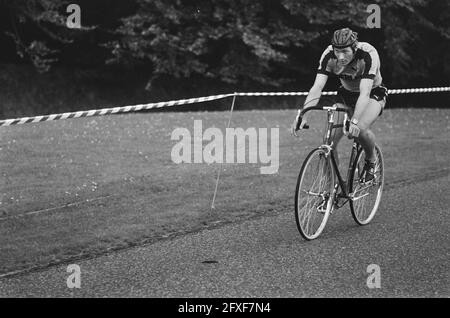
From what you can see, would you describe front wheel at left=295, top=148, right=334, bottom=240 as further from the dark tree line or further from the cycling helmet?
Result: the dark tree line

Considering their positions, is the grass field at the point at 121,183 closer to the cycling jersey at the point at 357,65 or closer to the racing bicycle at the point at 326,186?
the racing bicycle at the point at 326,186

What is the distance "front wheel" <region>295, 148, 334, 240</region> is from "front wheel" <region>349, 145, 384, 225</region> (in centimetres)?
43

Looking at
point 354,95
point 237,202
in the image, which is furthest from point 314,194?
point 237,202

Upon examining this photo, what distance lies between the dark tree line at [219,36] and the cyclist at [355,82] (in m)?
19.6

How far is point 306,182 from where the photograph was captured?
708 centimetres

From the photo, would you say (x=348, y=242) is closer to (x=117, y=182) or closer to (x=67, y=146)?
(x=117, y=182)

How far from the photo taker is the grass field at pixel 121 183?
767 cm

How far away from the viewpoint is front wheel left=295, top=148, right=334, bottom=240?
706 centimetres

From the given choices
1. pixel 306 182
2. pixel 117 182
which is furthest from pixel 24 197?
pixel 306 182

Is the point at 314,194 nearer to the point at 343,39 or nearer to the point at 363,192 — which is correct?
the point at 363,192

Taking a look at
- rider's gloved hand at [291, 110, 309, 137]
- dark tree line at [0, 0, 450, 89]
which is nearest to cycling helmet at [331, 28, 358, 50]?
rider's gloved hand at [291, 110, 309, 137]

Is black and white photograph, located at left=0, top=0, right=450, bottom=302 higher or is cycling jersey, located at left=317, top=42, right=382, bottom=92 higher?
cycling jersey, located at left=317, top=42, right=382, bottom=92

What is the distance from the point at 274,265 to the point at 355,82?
221 centimetres

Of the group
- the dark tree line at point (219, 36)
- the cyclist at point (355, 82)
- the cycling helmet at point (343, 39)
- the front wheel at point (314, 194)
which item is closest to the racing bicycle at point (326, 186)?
the front wheel at point (314, 194)
